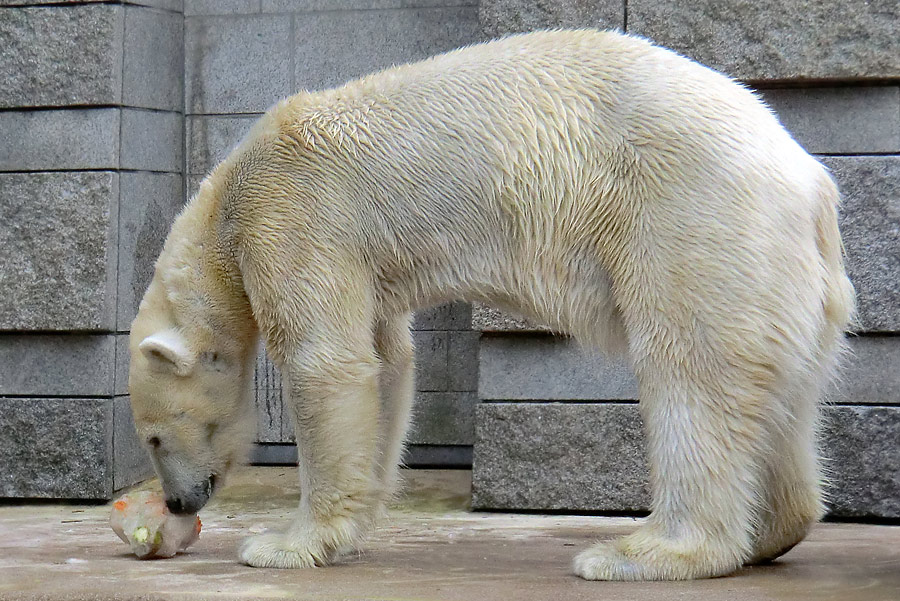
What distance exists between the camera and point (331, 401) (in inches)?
149

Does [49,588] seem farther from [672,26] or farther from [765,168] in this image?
[672,26]

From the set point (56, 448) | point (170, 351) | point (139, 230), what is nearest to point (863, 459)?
point (170, 351)

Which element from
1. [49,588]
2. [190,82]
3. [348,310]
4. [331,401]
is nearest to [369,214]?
[348,310]

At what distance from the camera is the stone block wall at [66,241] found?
224 inches

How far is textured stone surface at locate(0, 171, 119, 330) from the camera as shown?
18.6 ft

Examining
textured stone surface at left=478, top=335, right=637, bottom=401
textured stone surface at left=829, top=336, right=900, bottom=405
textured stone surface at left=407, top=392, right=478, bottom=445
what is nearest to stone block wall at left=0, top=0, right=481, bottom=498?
textured stone surface at left=407, top=392, right=478, bottom=445

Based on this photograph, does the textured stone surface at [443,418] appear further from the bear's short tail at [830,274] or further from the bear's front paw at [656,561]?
the bear's short tail at [830,274]

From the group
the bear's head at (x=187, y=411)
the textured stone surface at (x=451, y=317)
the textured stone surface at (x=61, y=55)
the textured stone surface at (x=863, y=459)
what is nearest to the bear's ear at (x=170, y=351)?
the bear's head at (x=187, y=411)

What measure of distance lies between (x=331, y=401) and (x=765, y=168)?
1.47 m

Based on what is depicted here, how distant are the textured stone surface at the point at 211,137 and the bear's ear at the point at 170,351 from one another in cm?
251

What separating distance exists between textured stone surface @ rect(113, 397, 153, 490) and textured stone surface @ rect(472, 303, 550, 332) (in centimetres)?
176

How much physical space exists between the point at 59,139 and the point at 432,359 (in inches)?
82.3

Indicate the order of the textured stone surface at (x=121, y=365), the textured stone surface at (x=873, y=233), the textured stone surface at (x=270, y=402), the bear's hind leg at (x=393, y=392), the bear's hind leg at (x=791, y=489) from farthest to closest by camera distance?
the textured stone surface at (x=270, y=402) < the textured stone surface at (x=121, y=365) < the textured stone surface at (x=873, y=233) < the bear's hind leg at (x=393, y=392) < the bear's hind leg at (x=791, y=489)

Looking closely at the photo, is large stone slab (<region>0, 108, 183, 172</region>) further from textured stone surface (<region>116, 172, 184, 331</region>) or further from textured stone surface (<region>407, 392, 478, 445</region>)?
textured stone surface (<region>407, 392, 478, 445</region>)
